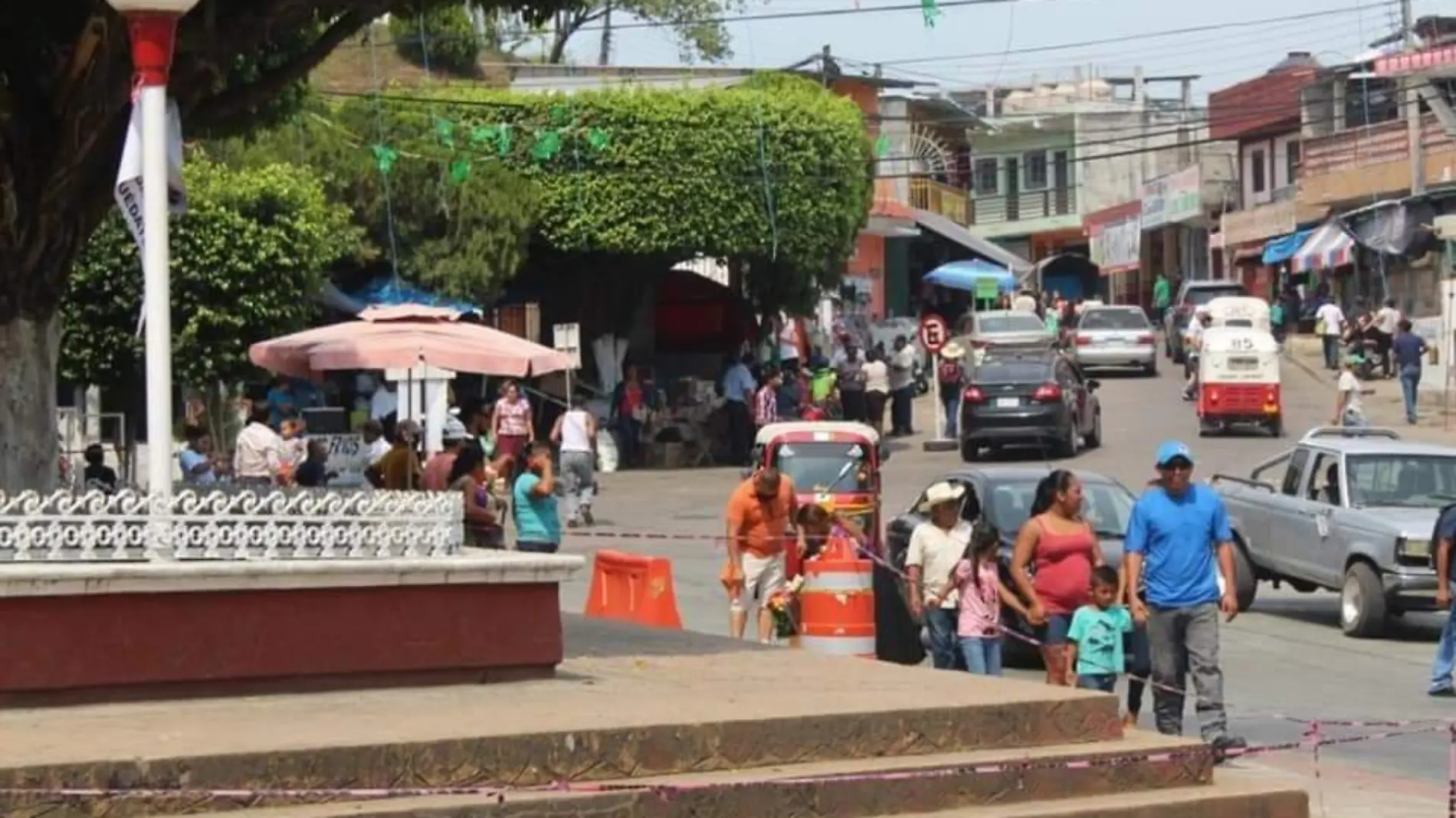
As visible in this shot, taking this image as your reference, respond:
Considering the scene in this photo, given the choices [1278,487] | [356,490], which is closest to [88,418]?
[1278,487]

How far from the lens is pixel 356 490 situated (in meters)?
12.0

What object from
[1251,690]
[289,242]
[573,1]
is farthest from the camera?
[289,242]

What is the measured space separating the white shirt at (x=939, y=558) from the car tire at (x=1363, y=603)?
6.68 meters

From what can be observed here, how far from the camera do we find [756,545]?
18.2 m

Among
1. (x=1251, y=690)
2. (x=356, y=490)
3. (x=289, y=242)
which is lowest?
(x=1251, y=690)

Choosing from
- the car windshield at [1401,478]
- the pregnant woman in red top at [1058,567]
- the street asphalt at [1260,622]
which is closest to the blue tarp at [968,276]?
the street asphalt at [1260,622]

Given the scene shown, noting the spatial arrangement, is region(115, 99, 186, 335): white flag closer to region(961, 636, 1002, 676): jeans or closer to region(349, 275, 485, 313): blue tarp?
region(961, 636, 1002, 676): jeans

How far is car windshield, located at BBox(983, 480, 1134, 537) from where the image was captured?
64.4ft

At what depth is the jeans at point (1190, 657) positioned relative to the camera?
13406 mm

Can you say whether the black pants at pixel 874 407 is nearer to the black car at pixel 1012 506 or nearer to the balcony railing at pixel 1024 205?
the black car at pixel 1012 506

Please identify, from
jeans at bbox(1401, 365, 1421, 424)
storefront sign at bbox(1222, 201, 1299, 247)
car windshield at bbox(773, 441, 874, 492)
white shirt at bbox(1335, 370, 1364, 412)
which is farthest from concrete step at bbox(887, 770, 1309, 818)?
storefront sign at bbox(1222, 201, 1299, 247)

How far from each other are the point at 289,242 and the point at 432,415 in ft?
16.2

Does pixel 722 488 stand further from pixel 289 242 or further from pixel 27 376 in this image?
pixel 27 376

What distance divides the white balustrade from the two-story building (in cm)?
5200
